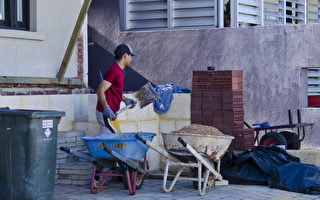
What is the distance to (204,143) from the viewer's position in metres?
8.06

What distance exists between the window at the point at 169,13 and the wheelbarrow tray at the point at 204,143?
16.2 feet

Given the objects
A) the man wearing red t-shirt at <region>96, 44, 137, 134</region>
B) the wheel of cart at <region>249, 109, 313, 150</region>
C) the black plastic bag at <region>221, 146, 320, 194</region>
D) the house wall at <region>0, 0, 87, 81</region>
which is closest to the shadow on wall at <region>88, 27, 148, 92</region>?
the house wall at <region>0, 0, 87, 81</region>

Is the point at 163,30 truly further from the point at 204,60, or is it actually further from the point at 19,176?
the point at 19,176

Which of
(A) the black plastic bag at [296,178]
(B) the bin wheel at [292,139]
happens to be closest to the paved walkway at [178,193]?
(A) the black plastic bag at [296,178]

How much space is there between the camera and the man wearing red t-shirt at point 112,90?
327 inches

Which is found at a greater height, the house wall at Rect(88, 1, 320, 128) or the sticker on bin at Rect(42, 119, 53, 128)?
the house wall at Rect(88, 1, 320, 128)

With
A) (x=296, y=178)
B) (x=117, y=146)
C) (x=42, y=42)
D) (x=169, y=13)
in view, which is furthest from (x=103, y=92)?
(x=169, y=13)

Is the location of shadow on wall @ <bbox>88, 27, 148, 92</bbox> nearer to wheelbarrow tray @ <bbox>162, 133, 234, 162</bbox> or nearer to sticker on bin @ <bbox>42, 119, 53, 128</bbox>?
wheelbarrow tray @ <bbox>162, 133, 234, 162</bbox>

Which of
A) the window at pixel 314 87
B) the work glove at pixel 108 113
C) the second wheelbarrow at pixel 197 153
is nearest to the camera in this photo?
the second wheelbarrow at pixel 197 153

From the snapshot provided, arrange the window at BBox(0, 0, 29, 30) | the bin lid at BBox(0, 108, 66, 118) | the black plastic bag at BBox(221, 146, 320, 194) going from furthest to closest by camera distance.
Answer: the window at BBox(0, 0, 29, 30), the black plastic bag at BBox(221, 146, 320, 194), the bin lid at BBox(0, 108, 66, 118)

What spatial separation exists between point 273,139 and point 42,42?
448 cm

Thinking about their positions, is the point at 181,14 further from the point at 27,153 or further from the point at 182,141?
the point at 27,153

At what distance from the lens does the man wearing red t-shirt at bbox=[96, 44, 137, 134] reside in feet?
27.3

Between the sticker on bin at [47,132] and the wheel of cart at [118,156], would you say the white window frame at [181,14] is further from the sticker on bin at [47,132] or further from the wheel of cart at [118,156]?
the sticker on bin at [47,132]
